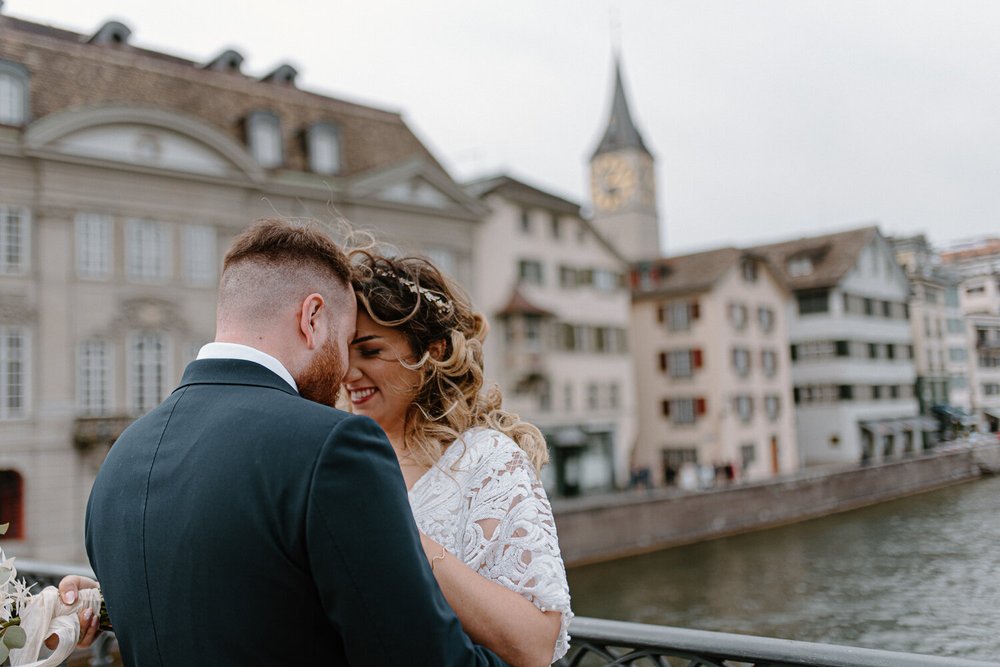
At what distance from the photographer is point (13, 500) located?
12641mm

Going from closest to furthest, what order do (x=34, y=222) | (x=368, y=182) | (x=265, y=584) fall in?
1. (x=265, y=584)
2. (x=34, y=222)
3. (x=368, y=182)

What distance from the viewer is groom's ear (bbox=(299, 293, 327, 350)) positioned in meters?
1.17

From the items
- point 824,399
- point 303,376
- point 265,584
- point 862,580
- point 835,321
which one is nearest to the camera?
point 265,584

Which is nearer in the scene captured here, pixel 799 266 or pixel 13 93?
pixel 799 266

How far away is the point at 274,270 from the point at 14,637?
0.71 meters

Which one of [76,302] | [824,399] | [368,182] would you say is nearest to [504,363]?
[368,182]

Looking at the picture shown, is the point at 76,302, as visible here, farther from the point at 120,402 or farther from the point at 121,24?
the point at 121,24

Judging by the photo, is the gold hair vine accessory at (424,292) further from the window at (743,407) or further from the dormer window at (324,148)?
the window at (743,407)

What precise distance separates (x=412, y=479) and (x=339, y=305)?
1.38 feet

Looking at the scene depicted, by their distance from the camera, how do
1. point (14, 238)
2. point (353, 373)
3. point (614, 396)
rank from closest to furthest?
point (353, 373) < point (14, 238) < point (614, 396)

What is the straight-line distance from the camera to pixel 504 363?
66.7 ft

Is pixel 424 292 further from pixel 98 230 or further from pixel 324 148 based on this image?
pixel 324 148

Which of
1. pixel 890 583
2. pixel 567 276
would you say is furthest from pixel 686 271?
pixel 890 583

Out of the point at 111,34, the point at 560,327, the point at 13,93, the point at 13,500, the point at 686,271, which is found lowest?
the point at 13,500
